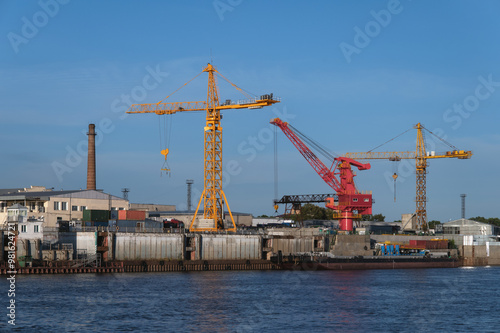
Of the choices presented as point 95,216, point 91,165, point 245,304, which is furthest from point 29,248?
point 91,165

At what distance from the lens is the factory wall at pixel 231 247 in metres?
133

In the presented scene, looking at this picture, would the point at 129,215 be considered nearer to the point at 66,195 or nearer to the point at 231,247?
the point at 66,195

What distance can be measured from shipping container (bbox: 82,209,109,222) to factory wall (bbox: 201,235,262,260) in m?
17.2

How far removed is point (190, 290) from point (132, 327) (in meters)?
27.0

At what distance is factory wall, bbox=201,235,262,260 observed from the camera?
132875 mm

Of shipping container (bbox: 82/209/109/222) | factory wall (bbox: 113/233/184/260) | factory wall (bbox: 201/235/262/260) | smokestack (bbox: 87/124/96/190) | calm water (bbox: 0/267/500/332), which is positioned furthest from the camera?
smokestack (bbox: 87/124/96/190)

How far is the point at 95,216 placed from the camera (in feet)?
426

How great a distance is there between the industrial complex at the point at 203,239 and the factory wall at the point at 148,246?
0.16 meters

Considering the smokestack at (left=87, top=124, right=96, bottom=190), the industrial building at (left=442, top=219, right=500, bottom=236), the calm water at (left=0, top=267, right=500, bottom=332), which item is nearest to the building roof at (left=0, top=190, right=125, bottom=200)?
the smokestack at (left=87, top=124, right=96, bottom=190)

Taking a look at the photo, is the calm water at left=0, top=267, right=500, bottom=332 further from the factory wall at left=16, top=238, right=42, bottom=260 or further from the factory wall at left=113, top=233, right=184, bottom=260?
the factory wall at left=113, top=233, right=184, bottom=260

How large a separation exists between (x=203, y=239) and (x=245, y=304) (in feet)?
184

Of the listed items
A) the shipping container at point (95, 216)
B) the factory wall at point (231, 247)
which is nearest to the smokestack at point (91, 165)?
the shipping container at point (95, 216)

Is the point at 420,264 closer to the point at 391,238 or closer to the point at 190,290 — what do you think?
the point at 391,238

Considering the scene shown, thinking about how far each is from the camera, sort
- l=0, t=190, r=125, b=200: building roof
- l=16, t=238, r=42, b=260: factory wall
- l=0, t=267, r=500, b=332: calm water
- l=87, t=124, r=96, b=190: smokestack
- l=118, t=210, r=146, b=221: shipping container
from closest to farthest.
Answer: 1. l=0, t=267, r=500, b=332: calm water
2. l=16, t=238, r=42, b=260: factory wall
3. l=118, t=210, r=146, b=221: shipping container
4. l=0, t=190, r=125, b=200: building roof
5. l=87, t=124, r=96, b=190: smokestack
